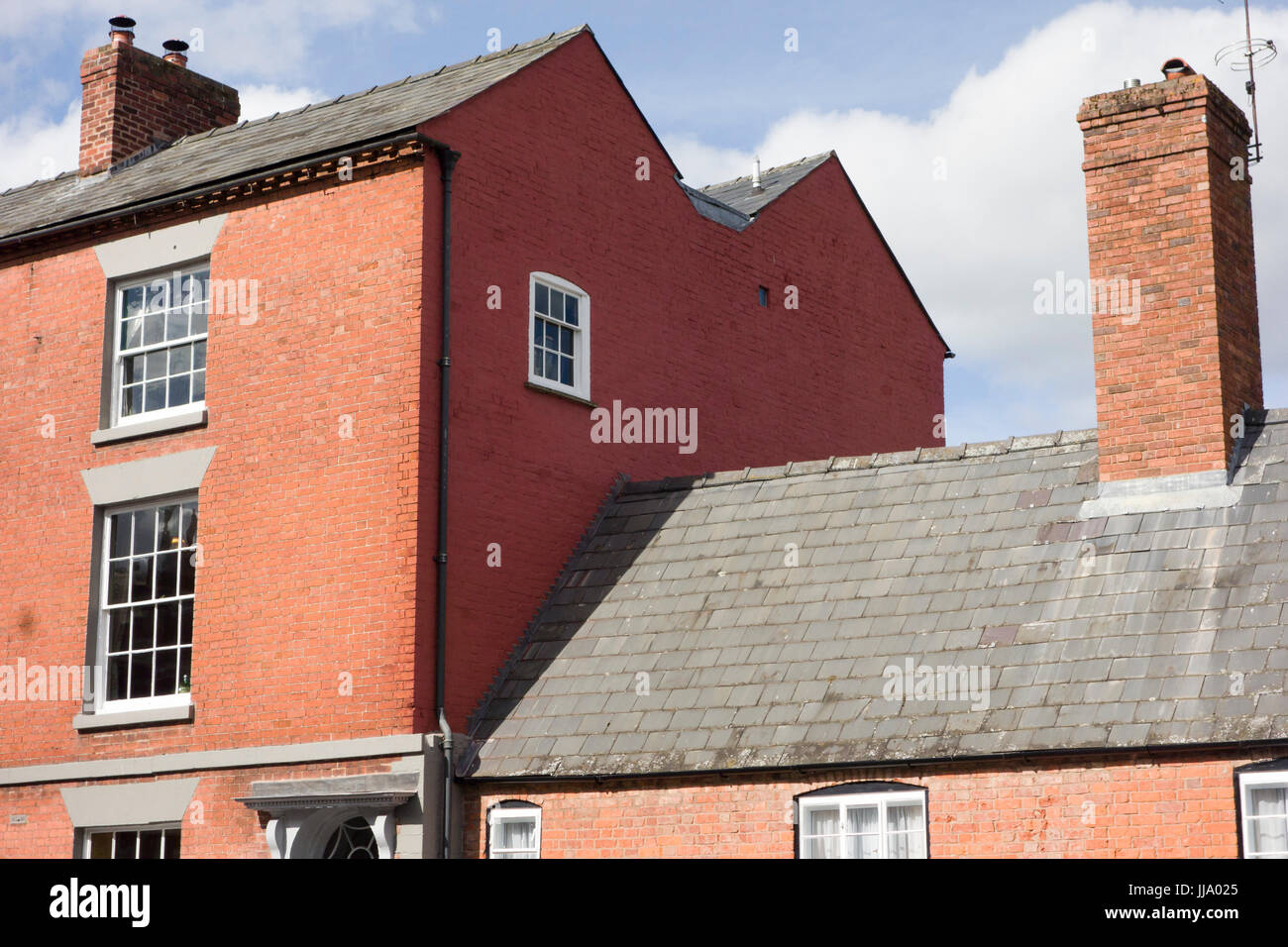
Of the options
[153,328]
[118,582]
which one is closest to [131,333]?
[153,328]

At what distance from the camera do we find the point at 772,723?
14367 mm

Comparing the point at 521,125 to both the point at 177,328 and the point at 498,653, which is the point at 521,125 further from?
the point at 498,653

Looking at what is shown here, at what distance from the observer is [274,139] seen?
19.3 m

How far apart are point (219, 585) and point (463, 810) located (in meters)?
3.78

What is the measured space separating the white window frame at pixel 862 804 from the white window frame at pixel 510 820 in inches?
104

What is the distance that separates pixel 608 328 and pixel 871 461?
3.72m

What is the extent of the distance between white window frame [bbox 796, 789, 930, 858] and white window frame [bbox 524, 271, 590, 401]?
19.8 feet

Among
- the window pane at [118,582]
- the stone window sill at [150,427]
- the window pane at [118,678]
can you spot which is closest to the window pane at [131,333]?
the stone window sill at [150,427]

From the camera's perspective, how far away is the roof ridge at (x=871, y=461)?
638 inches

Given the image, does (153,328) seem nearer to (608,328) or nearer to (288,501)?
(288,501)

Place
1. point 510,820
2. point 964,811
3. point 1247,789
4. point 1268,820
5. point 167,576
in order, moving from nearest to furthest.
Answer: point 1268,820 < point 1247,789 < point 964,811 < point 510,820 < point 167,576

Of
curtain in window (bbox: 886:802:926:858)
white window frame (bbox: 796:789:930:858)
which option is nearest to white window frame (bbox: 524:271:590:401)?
white window frame (bbox: 796:789:930:858)

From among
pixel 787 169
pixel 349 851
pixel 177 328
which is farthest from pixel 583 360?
pixel 787 169

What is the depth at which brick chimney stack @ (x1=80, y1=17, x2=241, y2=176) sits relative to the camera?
2139 centimetres
